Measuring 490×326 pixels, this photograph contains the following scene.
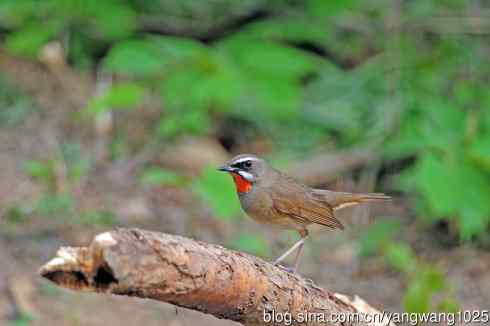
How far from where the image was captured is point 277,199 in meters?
5.72

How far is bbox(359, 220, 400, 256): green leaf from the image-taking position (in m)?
8.81

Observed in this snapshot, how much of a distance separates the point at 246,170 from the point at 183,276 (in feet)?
8.81

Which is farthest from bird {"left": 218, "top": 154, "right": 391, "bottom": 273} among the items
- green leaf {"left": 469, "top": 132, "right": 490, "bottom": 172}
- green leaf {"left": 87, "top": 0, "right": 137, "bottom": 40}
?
green leaf {"left": 87, "top": 0, "right": 137, "bottom": 40}

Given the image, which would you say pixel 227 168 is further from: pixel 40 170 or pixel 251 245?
pixel 40 170

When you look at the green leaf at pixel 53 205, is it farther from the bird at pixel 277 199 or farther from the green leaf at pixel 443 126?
the green leaf at pixel 443 126

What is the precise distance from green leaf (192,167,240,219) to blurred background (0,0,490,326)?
2cm

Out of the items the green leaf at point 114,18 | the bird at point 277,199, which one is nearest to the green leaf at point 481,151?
the bird at point 277,199

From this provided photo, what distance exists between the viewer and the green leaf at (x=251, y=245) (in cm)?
805

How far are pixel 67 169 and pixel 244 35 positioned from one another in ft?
8.46

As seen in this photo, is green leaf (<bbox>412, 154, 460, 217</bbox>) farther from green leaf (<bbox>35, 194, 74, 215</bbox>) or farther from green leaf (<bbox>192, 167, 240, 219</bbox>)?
green leaf (<bbox>35, 194, 74, 215</bbox>)

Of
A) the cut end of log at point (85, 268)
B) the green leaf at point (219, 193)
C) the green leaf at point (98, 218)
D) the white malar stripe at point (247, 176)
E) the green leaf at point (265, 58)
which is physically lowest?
the green leaf at point (98, 218)

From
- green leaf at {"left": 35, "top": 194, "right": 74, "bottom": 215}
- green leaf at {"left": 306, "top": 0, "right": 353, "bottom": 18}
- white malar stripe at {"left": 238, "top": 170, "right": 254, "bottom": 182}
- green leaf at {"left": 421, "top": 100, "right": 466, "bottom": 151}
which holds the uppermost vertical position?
green leaf at {"left": 306, "top": 0, "right": 353, "bottom": 18}

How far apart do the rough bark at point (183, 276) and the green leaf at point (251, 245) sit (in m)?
3.98

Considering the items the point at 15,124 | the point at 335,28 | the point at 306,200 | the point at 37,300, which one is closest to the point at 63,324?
the point at 37,300
